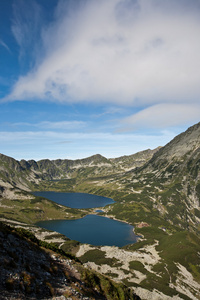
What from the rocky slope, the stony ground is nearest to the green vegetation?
the rocky slope

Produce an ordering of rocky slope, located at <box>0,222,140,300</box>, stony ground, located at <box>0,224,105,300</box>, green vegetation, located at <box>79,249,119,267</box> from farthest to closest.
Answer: green vegetation, located at <box>79,249,119,267</box> < rocky slope, located at <box>0,222,140,300</box> < stony ground, located at <box>0,224,105,300</box>

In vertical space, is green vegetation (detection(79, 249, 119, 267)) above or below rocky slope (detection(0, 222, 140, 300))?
below

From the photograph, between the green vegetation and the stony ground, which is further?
the green vegetation

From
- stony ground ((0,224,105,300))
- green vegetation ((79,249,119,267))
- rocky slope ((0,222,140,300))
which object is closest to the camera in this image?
stony ground ((0,224,105,300))

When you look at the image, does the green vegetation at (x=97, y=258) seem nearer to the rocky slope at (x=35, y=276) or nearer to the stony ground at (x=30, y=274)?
the rocky slope at (x=35, y=276)

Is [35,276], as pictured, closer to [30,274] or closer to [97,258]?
[30,274]

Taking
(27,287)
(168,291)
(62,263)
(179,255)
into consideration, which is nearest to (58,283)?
(27,287)

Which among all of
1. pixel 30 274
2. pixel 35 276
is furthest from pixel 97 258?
pixel 30 274

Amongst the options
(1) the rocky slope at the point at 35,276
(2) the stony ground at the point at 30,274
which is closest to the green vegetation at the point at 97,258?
(1) the rocky slope at the point at 35,276

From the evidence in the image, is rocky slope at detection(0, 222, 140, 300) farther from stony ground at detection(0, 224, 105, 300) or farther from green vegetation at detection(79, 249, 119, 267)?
green vegetation at detection(79, 249, 119, 267)

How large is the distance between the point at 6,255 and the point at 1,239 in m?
4.47

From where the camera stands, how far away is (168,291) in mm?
108438

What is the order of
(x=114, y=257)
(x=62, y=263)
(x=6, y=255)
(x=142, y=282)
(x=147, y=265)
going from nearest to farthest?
1. (x=6, y=255)
2. (x=62, y=263)
3. (x=142, y=282)
4. (x=147, y=265)
5. (x=114, y=257)

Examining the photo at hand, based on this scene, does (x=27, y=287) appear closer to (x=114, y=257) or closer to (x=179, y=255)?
(x=114, y=257)
